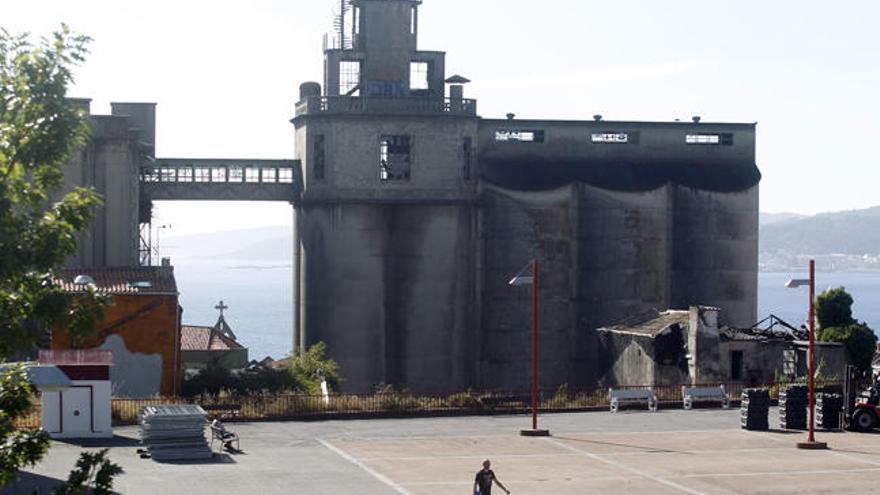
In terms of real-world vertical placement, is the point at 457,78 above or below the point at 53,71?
above

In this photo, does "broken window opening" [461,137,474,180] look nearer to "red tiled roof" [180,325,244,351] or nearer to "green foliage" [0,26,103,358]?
"red tiled roof" [180,325,244,351]

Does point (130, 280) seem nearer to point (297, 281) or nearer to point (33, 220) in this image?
point (297, 281)

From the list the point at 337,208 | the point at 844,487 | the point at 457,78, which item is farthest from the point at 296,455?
the point at 457,78

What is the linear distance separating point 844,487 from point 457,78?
144 ft

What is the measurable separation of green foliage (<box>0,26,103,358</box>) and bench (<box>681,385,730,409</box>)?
36715 millimetres

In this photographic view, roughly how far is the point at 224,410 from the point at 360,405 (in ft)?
14.3

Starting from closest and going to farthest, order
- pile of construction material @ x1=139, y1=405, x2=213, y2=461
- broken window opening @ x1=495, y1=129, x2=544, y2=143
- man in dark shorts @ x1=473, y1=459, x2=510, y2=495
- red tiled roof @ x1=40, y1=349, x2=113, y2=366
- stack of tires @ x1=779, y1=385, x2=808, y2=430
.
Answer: man in dark shorts @ x1=473, y1=459, x2=510, y2=495
pile of construction material @ x1=139, y1=405, x2=213, y2=461
red tiled roof @ x1=40, y1=349, x2=113, y2=366
stack of tires @ x1=779, y1=385, x2=808, y2=430
broken window opening @ x1=495, y1=129, x2=544, y2=143

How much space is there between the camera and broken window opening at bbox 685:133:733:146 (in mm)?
77812

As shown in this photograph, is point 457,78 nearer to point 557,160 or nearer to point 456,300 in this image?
point 557,160

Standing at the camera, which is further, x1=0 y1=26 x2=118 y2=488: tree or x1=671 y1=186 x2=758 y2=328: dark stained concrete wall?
x1=671 y1=186 x2=758 y2=328: dark stained concrete wall

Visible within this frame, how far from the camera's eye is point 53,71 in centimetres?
1423

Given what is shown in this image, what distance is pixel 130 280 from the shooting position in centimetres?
5147

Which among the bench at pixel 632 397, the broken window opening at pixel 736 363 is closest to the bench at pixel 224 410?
the bench at pixel 632 397

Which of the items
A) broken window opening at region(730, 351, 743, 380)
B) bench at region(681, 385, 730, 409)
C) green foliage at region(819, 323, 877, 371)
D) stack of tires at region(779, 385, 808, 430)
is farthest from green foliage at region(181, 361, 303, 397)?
green foliage at region(819, 323, 877, 371)
